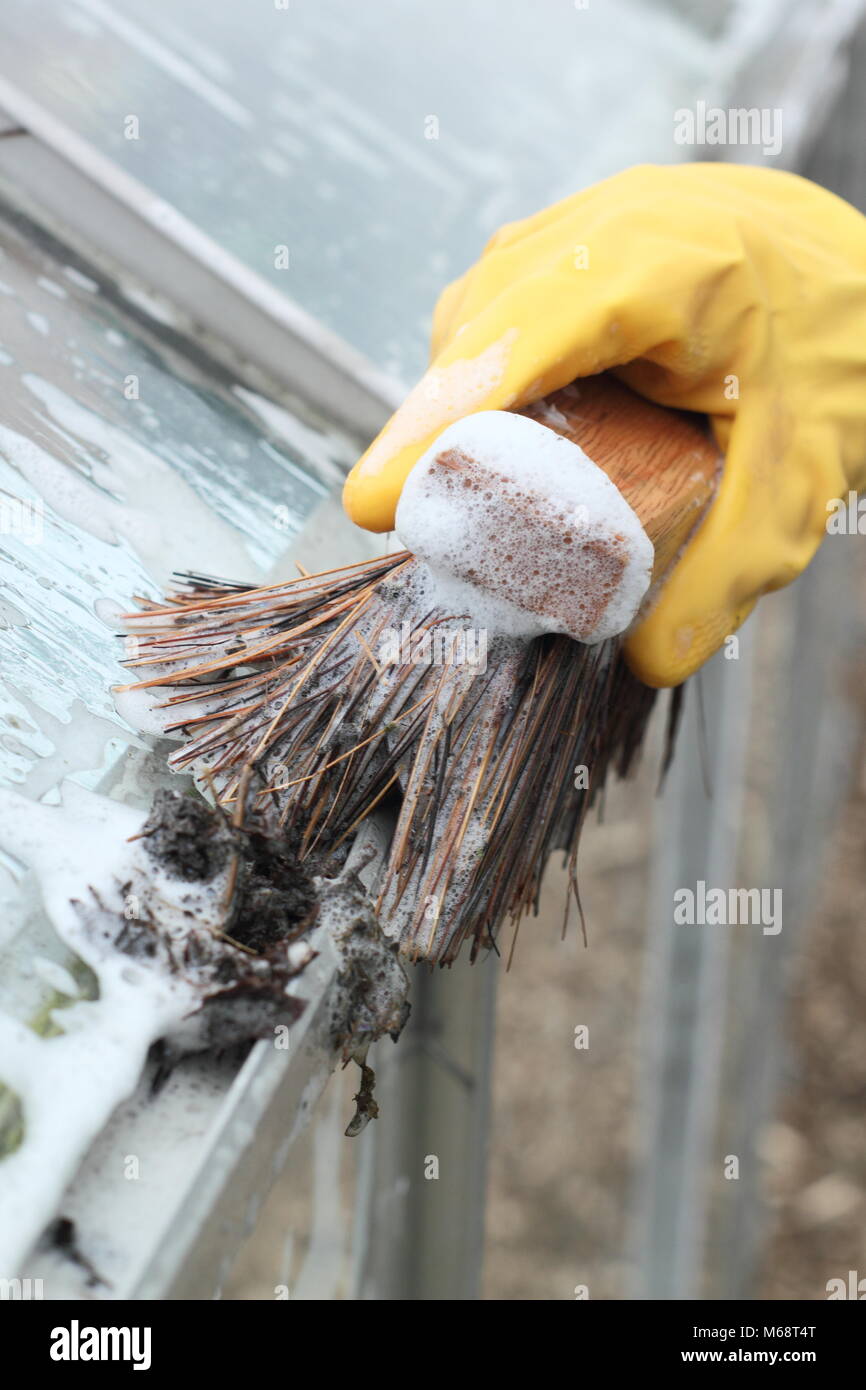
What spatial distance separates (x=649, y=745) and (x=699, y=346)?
71.6 inches

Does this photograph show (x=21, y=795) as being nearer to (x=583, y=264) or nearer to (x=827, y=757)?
(x=583, y=264)

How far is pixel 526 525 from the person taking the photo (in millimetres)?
788

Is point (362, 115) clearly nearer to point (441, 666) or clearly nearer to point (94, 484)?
point (94, 484)

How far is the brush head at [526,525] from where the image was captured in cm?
78

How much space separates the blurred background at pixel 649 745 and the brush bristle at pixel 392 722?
1.13ft

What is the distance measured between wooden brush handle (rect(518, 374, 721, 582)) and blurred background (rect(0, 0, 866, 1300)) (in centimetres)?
26
